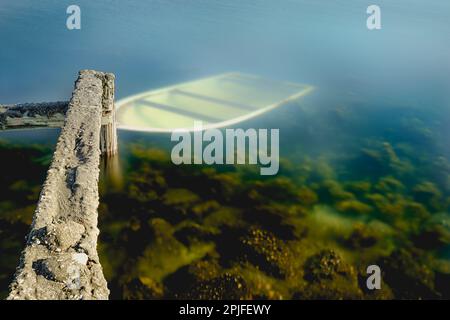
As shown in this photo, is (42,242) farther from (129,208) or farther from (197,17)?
(197,17)

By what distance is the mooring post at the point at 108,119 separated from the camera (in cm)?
710

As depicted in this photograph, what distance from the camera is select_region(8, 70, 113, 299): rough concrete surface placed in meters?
2.78

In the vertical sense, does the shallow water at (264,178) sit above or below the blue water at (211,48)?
below

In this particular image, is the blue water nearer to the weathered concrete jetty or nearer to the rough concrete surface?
the weathered concrete jetty

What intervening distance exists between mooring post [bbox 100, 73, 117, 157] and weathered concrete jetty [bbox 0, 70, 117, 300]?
0.95 m

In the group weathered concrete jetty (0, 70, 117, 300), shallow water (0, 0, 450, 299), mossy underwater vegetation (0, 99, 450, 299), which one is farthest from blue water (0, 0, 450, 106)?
weathered concrete jetty (0, 70, 117, 300)

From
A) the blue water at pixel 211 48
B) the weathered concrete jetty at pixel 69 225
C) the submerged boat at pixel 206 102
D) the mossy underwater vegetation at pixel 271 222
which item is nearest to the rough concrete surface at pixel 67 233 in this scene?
the weathered concrete jetty at pixel 69 225

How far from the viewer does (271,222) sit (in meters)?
7.67

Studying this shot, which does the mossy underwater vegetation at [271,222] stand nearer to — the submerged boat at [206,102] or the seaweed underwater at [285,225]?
the seaweed underwater at [285,225]

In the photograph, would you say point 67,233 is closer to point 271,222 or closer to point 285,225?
point 271,222

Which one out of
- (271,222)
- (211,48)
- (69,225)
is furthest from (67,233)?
(211,48)

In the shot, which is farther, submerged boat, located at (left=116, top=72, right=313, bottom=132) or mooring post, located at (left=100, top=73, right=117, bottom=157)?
submerged boat, located at (left=116, top=72, right=313, bottom=132)

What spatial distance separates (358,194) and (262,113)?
4.50m

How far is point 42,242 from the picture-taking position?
10.2 ft
